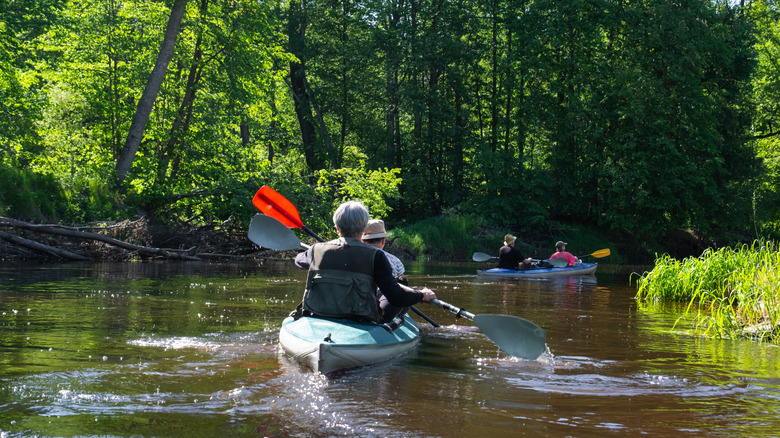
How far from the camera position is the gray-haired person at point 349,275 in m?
5.49

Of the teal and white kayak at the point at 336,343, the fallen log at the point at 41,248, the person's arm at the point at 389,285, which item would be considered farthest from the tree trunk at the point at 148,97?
the person's arm at the point at 389,285

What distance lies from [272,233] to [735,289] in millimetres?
5158

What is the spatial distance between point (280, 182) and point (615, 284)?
831 centimetres

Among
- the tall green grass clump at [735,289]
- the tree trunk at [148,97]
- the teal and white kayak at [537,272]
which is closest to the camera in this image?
the tall green grass clump at [735,289]

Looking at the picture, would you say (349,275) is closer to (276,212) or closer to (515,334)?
(515,334)

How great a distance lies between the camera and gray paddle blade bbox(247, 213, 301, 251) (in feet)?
24.2

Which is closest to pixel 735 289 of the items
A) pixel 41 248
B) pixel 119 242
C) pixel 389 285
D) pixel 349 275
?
pixel 389 285

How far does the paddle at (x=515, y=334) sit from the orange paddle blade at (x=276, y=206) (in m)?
2.45

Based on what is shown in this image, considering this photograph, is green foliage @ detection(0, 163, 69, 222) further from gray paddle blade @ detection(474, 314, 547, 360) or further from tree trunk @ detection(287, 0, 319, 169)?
tree trunk @ detection(287, 0, 319, 169)

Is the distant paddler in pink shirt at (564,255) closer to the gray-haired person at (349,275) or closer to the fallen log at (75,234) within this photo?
the fallen log at (75,234)

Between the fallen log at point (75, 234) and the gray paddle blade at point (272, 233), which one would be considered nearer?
the gray paddle blade at point (272, 233)

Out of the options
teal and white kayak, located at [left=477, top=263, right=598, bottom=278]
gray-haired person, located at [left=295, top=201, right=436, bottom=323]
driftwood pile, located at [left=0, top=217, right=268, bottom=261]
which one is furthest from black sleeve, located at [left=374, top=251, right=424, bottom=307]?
driftwood pile, located at [left=0, top=217, right=268, bottom=261]

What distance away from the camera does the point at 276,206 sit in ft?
24.8

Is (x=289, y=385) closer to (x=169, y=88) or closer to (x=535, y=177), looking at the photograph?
(x=169, y=88)
